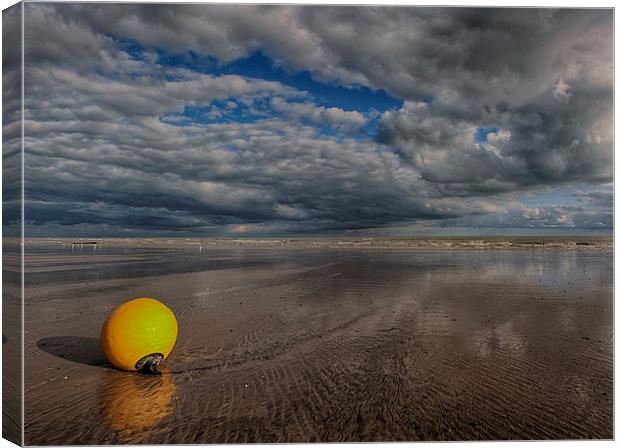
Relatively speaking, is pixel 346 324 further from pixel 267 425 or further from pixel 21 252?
pixel 21 252

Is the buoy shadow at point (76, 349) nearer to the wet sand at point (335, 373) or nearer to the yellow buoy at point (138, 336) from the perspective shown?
the wet sand at point (335, 373)

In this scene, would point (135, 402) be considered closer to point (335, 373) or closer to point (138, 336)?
point (138, 336)

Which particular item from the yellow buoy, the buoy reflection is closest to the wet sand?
the buoy reflection

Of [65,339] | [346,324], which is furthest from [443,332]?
[65,339]

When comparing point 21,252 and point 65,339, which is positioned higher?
point 21,252

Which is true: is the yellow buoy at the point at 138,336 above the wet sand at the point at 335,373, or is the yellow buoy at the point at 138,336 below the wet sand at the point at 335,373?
above

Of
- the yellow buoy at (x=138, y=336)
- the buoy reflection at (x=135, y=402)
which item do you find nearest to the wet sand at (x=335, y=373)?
the buoy reflection at (x=135, y=402)

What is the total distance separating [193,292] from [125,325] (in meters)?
7.94

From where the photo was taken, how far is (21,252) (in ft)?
15.3

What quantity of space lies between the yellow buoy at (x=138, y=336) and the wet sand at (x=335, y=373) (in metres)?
0.25

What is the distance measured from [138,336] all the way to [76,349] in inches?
93.4

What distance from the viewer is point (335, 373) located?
6.23m

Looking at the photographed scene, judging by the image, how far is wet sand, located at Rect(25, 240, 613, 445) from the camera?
4.82 m

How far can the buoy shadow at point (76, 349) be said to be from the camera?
6776 mm
